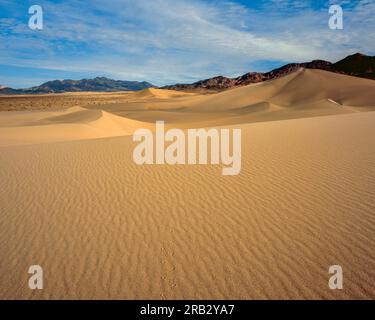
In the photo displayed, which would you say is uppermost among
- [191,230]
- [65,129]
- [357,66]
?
[357,66]

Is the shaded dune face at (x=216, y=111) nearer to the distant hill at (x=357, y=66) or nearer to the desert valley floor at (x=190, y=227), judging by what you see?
the desert valley floor at (x=190, y=227)

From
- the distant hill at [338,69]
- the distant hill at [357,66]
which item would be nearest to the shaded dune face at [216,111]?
the distant hill at [357,66]

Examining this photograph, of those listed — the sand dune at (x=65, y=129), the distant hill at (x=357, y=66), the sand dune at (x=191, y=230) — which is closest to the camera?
the sand dune at (x=191, y=230)

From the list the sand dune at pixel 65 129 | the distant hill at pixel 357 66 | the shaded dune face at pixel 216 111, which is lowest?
the sand dune at pixel 65 129

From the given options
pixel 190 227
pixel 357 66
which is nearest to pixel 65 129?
pixel 190 227

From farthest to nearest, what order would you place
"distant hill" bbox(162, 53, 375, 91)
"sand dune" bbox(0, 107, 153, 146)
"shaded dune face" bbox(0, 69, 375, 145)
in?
"distant hill" bbox(162, 53, 375, 91), "shaded dune face" bbox(0, 69, 375, 145), "sand dune" bbox(0, 107, 153, 146)

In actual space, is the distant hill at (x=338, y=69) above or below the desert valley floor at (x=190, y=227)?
above

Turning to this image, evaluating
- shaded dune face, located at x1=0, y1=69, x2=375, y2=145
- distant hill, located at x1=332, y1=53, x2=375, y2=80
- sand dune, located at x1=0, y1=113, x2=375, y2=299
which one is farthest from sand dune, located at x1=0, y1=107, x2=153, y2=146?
distant hill, located at x1=332, y1=53, x2=375, y2=80

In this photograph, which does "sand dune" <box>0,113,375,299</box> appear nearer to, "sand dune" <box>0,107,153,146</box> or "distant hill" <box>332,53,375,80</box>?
"sand dune" <box>0,107,153,146</box>

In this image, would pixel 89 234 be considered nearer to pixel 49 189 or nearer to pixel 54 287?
pixel 54 287

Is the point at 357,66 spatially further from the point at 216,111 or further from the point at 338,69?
the point at 216,111
